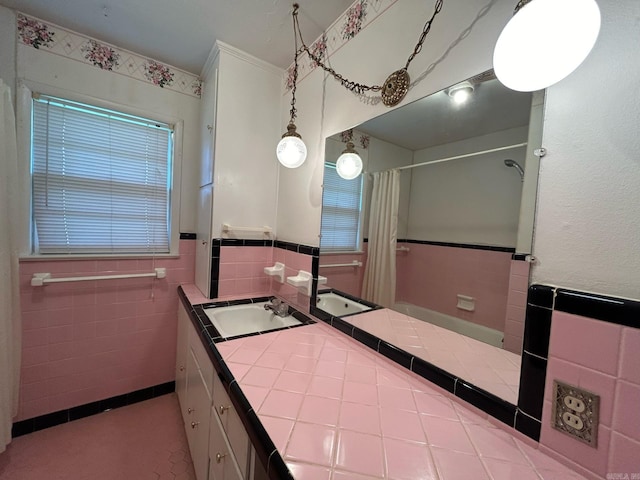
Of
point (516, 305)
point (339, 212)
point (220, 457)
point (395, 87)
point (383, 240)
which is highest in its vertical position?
point (395, 87)

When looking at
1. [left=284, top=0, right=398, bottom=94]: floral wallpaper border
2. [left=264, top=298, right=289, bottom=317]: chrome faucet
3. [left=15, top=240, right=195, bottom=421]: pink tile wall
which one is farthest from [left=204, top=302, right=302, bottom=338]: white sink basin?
[left=284, top=0, right=398, bottom=94]: floral wallpaper border

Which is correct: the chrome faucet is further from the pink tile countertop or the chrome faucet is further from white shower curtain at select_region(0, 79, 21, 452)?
white shower curtain at select_region(0, 79, 21, 452)

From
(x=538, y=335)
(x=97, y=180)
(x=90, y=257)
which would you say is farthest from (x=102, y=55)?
(x=538, y=335)

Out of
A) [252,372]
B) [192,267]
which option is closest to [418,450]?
[252,372]

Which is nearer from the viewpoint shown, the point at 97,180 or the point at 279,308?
the point at 279,308

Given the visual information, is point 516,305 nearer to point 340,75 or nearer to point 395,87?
point 395,87

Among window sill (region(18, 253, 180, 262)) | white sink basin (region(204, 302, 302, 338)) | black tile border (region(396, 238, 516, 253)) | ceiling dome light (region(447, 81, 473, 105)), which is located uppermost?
ceiling dome light (region(447, 81, 473, 105))

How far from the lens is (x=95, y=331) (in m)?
1.62

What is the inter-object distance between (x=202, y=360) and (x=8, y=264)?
44.5 inches

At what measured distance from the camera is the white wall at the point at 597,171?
48cm

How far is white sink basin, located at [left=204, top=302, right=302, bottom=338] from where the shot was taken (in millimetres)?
1379

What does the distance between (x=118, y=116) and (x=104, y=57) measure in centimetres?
35

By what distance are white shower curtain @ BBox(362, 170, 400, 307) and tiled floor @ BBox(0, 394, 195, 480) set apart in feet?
4.65

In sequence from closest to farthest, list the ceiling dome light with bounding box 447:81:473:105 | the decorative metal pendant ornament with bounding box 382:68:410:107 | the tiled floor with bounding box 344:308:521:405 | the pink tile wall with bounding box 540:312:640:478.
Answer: the pink tile wall with bounding box 540:312:640:478 → the tiled floor with bounding box 344:308:521:405 → the ceiling dome light with bounding box 447:81:473:105 → the decorative metal pendant ornament with bounding box 382:68:410:107
